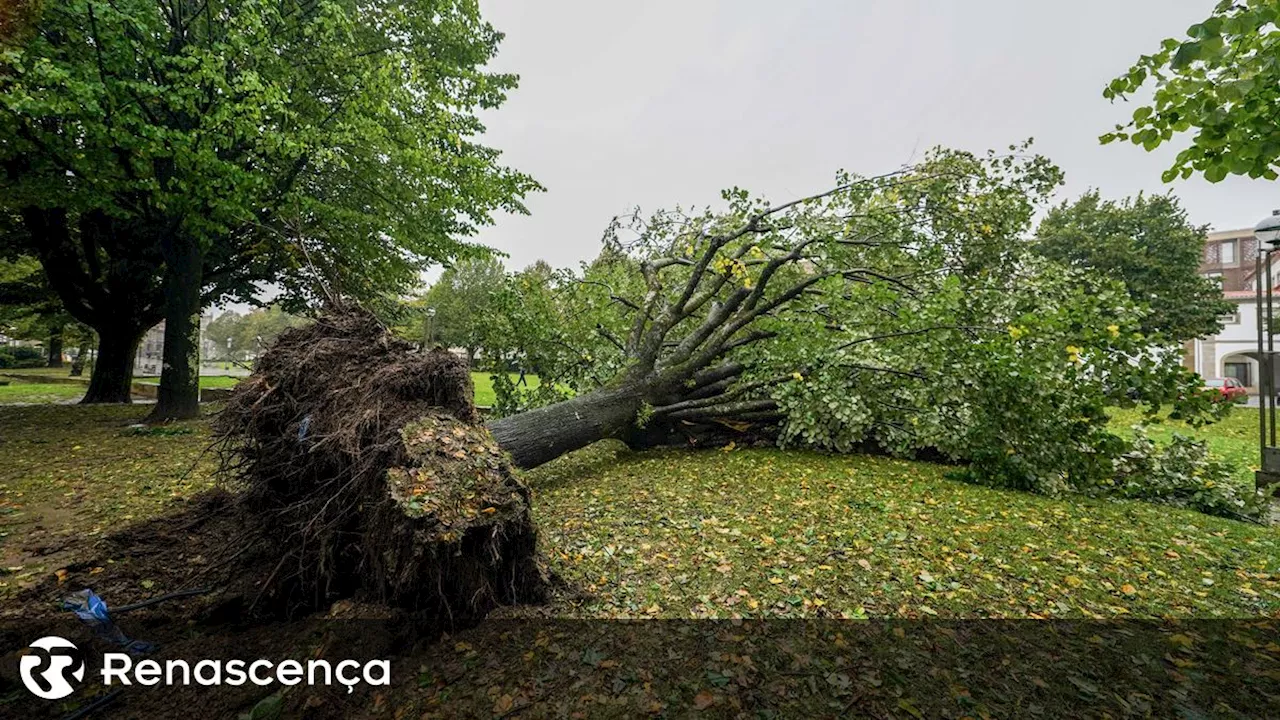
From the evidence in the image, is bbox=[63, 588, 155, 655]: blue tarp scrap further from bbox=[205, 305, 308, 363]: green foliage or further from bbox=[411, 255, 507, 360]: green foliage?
bbox=[205, 305, 308, 363]: green foliage

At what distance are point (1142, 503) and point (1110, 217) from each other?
23.3m

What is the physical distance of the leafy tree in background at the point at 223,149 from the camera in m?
6.02

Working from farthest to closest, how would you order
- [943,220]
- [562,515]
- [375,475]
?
[943,220]
[562,515]
[375,475]

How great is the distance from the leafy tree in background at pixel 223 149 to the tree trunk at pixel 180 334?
3 centimetres

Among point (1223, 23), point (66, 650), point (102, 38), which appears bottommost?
point (66, 650)

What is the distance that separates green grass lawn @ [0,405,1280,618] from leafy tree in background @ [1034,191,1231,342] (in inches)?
696

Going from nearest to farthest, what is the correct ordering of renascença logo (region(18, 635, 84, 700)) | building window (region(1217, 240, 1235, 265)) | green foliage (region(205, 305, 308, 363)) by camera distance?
renascença logo (region(18, 635, 84, 700))
building window (region(1217, 240, 1235, 265))
green foliage (region(205, 305, 308, 363))

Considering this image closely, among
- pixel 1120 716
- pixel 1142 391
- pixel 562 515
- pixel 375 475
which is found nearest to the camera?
pixel 1120 716

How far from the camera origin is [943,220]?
686cm

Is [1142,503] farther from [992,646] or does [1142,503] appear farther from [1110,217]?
[1110,217]

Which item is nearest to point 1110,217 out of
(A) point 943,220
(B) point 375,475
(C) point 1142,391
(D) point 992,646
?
(A) point 943,220

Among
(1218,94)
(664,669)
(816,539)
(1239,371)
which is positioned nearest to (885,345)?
(816,539)

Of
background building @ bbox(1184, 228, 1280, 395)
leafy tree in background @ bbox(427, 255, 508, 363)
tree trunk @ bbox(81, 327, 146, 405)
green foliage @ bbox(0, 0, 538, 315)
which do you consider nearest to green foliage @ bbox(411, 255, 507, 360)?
leafy tree in background @ bbox(427, 255, 508, 363)

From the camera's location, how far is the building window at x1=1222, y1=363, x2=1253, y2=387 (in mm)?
29703
